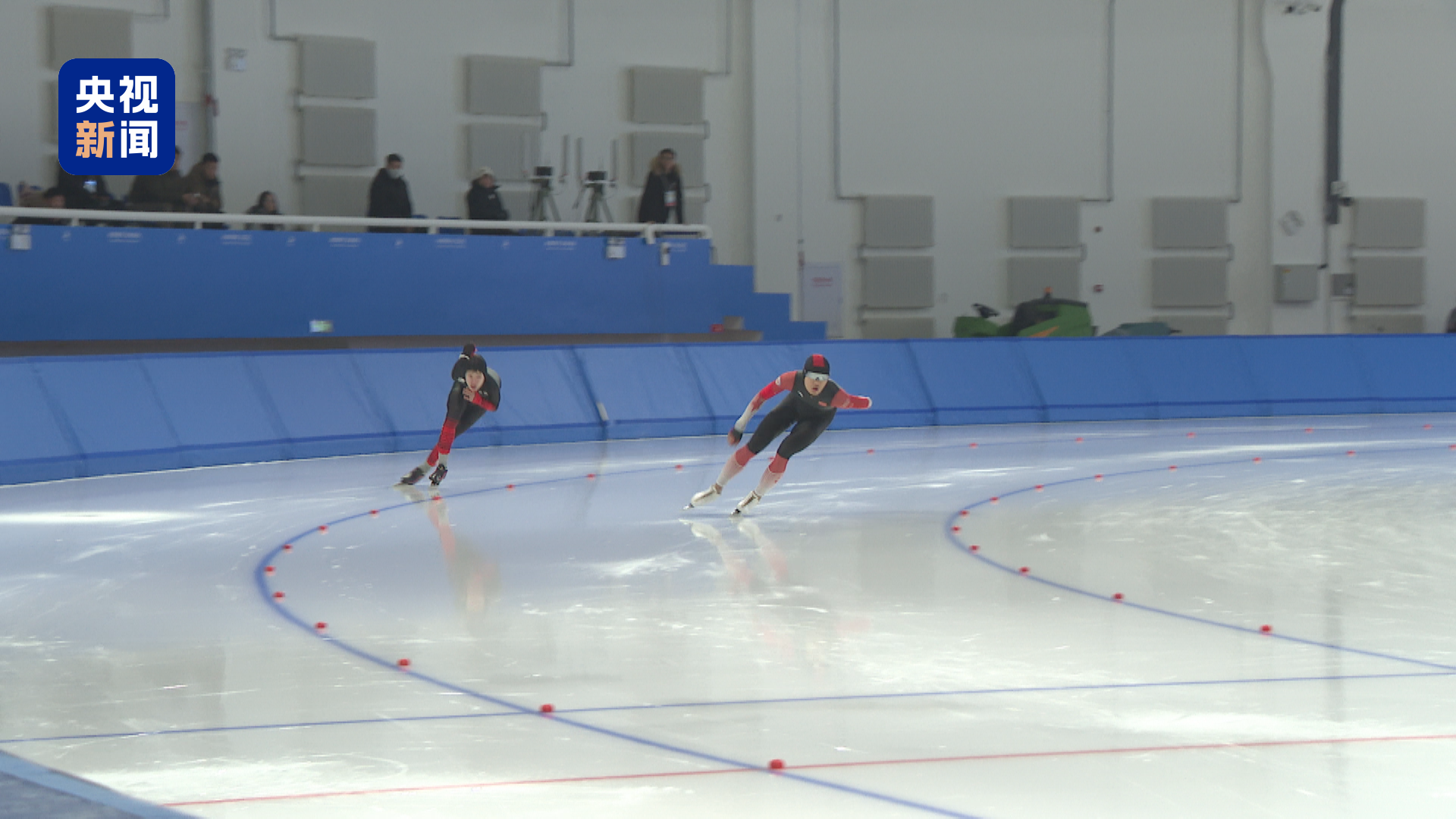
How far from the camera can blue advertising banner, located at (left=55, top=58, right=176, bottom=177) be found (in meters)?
16.1

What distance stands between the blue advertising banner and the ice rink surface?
5.62m

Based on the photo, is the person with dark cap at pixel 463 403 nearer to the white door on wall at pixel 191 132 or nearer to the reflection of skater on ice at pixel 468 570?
the reflection of skater on ice at pixel 468 570

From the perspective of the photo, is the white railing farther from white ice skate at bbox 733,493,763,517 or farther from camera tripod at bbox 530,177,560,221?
white ice skate at bbox 733,493,763,517

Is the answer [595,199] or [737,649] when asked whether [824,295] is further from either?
[737,649]

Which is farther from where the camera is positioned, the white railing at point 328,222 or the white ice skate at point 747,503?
the white railing at point 328,222

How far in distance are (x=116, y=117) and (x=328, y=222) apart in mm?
2799

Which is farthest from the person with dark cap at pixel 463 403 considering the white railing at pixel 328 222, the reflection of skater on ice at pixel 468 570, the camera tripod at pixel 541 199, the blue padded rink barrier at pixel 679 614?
the camera tripod at pixel 541 199

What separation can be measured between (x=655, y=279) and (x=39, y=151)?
295 inches

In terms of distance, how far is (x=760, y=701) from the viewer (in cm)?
535

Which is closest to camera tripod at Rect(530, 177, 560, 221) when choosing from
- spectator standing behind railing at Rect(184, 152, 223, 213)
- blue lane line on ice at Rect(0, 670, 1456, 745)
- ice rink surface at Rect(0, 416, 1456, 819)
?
spectator standing behind railing at Rect(184, 152, 223, 213)

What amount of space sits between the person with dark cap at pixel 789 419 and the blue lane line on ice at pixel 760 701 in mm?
4717

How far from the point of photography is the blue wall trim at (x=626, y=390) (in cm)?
1284

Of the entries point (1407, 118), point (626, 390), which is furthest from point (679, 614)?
point (1407, 118)

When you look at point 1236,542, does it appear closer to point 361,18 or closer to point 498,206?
point 498,206
